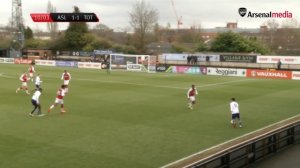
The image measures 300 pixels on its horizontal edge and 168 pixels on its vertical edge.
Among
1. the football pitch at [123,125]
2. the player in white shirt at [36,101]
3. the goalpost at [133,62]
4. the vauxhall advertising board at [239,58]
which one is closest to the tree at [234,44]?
the vauxhall advertising board at [239,58]

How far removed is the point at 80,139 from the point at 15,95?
1680 cm

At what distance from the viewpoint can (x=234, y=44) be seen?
274 feet

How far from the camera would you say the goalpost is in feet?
213

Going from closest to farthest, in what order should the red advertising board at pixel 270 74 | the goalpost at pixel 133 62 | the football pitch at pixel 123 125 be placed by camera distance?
the football pitch at pixel 123 125
the red advertising board at pixel 270 74
the goalpost at pixel 133 62

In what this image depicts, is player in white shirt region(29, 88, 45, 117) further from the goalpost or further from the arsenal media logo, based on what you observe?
the goalpost

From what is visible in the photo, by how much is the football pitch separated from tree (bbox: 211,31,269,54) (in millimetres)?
47739

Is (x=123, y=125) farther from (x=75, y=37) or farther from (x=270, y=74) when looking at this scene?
(x=75, y=37)

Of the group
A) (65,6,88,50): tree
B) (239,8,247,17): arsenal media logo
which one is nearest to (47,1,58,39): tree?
(65,6,88,50): tree

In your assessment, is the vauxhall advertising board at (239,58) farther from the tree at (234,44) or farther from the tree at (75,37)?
the tree at (75,37)

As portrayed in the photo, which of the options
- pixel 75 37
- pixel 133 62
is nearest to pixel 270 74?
pixel 133 62

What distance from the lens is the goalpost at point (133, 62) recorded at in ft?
213

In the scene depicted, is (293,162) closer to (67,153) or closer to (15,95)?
(67,153)

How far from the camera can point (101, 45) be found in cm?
9831

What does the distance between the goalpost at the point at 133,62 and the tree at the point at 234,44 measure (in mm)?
19318
